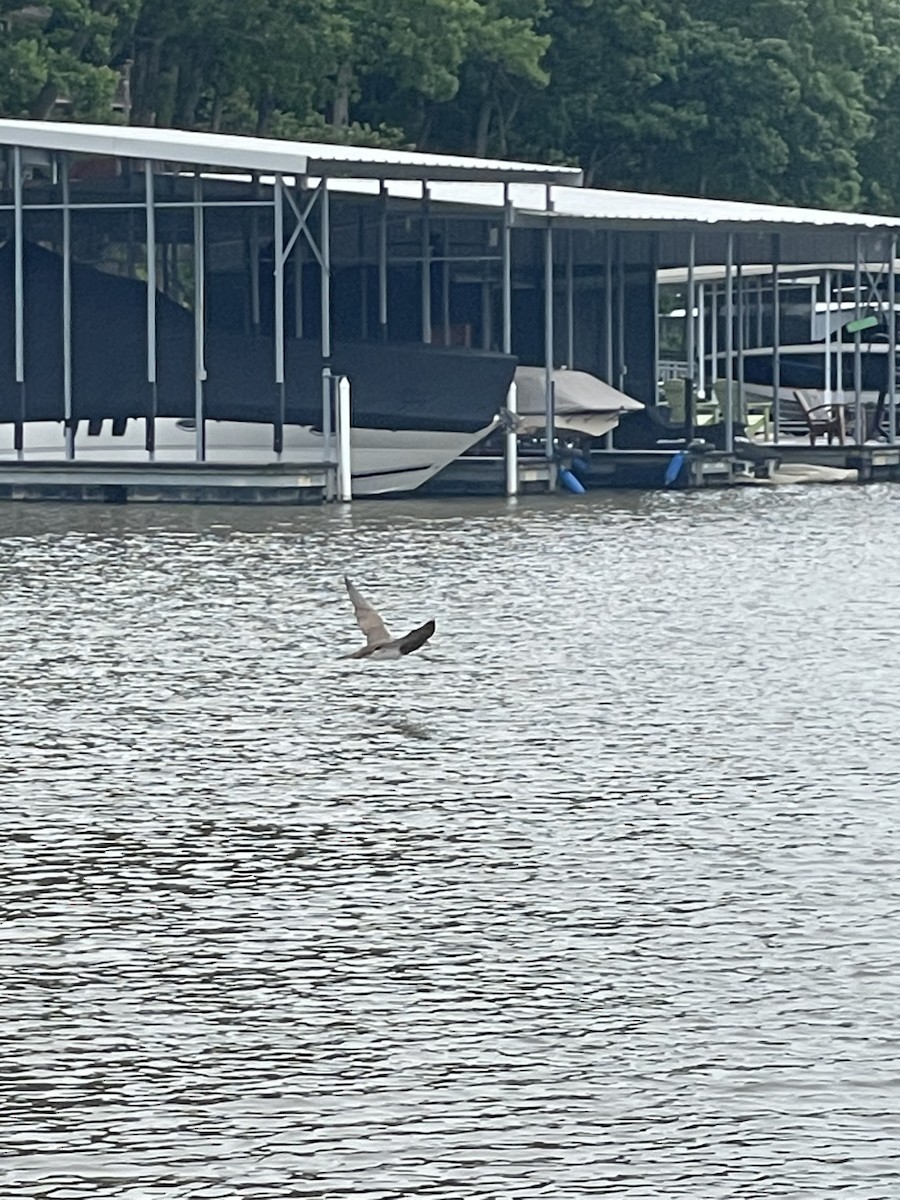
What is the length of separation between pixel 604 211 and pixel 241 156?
324 inches

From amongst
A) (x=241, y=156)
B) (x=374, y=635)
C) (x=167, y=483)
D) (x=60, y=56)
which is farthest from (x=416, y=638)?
(x=60, y=56)

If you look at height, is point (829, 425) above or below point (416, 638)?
below

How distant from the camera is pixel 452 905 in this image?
11.8 metres

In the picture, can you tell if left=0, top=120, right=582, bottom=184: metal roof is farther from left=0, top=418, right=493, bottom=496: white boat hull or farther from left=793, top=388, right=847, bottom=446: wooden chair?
left=793, top=388, right=847, bottom=446: wooden chair

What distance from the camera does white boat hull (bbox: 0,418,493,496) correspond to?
3816cm

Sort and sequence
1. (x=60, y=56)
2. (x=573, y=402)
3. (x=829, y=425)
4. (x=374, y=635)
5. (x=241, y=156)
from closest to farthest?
(x=374, y=635) < (x=241, y=156) < (x=573, y=402) < (x=829, y=425) < (x=60, y=56)

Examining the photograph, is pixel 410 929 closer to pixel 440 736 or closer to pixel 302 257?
pixel 440 736

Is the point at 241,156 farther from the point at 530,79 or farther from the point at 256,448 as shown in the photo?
the point at 530,79

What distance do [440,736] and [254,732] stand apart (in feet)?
3.38

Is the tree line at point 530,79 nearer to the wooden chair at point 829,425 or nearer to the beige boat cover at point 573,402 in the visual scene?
the wooden chair at point 829,425

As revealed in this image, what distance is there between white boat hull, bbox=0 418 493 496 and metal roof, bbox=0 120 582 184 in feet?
11.3

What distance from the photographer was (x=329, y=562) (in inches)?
1097

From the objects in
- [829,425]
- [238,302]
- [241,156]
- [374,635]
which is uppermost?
[241,156]

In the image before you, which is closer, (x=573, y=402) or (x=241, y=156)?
(x=241, y=156)
